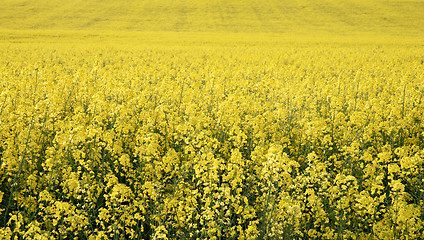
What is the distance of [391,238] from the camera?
2619 millimetres

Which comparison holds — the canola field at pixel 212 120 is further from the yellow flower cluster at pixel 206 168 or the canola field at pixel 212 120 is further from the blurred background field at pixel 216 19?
the blurred background field at pixel 216 19

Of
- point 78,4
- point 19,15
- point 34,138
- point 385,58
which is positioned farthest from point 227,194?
point 78,4

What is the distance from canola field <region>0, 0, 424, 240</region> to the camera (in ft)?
9.95

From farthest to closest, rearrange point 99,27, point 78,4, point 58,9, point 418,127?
point 78,4 < point 58,9 < point 99,27 < point 418,127

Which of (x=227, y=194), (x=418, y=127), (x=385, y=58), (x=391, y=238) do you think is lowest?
(x=385, y=58)

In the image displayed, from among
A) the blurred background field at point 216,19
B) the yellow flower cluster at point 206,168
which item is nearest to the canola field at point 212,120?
the yellow flower cluster at point 206,168

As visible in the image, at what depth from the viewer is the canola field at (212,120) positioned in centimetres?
303

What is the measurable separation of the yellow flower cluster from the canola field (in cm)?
4

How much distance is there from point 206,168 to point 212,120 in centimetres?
218

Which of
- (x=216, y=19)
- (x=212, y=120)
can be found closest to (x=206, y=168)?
(x=212, y=120)

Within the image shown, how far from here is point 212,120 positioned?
205 inches

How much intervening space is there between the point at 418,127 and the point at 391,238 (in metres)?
3.85

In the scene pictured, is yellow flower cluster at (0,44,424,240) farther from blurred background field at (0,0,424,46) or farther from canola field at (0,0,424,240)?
blurred background field at (0,0,424,46)

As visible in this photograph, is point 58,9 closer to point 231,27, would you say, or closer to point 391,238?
point 231,27
